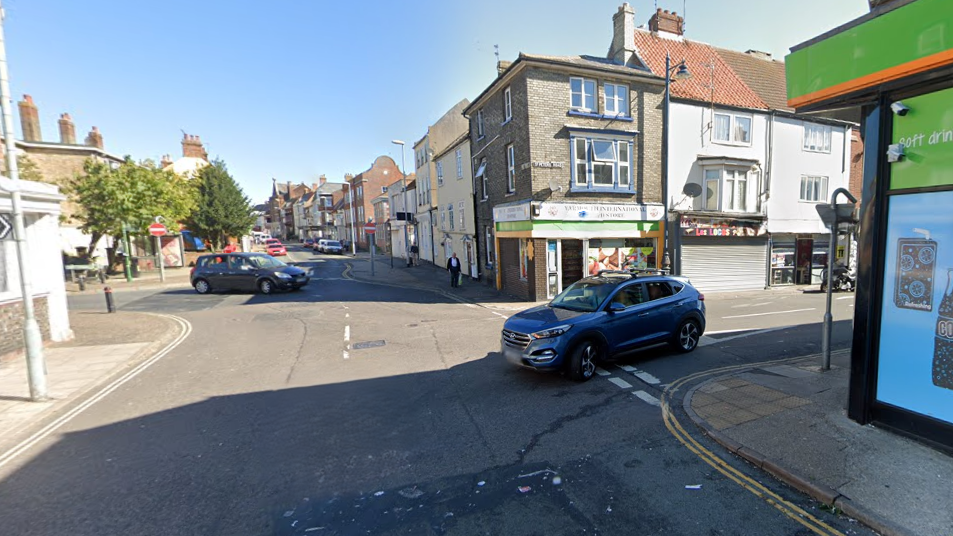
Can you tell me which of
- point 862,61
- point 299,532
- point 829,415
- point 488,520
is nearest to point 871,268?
point 829,415

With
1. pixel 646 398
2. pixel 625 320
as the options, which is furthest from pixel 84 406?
pixel 625 320

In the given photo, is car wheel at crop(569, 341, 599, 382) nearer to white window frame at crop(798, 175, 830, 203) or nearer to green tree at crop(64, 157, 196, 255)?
white window frame at crop(798, 175, 830, 203)

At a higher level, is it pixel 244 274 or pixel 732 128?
pixel 732 128

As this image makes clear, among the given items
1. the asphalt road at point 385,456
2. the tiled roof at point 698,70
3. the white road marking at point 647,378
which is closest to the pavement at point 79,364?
the asphalt road at point 385,456

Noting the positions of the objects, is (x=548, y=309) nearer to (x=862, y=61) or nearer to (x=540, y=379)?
(x=540, y=379)

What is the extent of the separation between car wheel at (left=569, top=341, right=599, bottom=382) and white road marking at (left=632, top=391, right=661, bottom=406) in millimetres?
818

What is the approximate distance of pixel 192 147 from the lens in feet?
137

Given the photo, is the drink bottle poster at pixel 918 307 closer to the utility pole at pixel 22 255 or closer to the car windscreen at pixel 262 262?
the utility pole at pixel 22 255

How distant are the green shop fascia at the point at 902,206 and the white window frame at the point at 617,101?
11894 millimetres

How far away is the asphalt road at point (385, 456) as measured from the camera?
3.51 metres

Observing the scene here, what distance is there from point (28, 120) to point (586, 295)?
4184 centimetres

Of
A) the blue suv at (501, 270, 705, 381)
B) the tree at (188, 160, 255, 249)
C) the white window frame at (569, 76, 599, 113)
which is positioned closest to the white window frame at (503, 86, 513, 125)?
the white window frame at (569, 76, 599, 113)

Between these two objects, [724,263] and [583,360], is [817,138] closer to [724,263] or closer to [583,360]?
[724,263]

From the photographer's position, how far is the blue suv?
646cm
